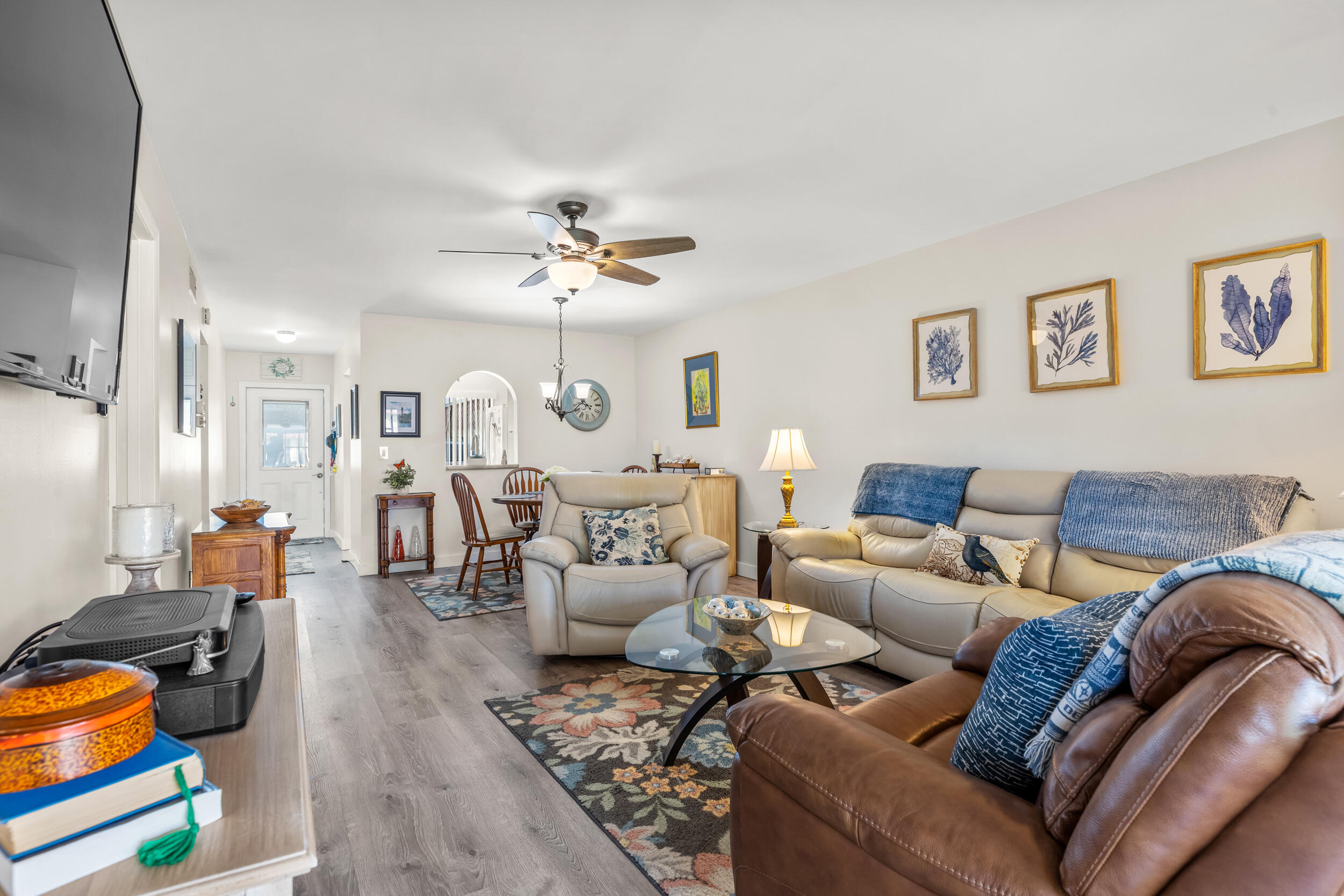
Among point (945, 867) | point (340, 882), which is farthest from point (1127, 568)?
point (340, 882)

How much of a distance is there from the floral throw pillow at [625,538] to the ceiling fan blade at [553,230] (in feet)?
4.92

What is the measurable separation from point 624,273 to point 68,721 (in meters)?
3.25

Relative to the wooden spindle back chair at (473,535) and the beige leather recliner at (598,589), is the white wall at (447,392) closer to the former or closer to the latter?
the wooden spindle back chair at (473,535)

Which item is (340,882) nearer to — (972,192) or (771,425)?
(972,192)

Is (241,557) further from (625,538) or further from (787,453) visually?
(787,453)

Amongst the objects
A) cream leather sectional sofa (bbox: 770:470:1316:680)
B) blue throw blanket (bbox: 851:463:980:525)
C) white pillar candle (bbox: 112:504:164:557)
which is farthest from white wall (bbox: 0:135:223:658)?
blue throw blanket (bbox: 851:463:980:525)

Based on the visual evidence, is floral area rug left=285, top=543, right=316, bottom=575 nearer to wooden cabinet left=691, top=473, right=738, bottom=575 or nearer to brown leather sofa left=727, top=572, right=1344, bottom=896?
wooden cabinet left=691, top=473, right=738, bottom=575

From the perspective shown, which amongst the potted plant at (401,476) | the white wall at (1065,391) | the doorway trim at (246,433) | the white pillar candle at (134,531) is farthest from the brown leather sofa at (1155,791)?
the doorway trim at (246,433)

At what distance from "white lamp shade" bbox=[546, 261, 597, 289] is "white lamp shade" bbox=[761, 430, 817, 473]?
160 cm

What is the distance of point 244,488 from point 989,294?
805 cm

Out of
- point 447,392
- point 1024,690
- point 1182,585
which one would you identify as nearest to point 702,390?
point 447,392

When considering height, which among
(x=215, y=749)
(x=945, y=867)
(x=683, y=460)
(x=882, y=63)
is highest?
(x=882, y=63)

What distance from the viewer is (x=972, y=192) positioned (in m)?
3.18

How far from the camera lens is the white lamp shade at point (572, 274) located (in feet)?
10.9
